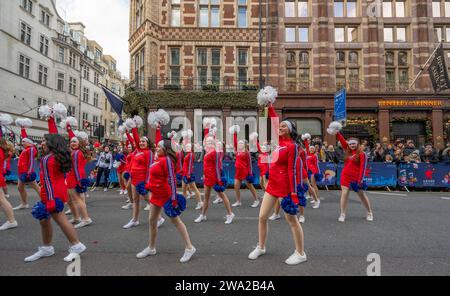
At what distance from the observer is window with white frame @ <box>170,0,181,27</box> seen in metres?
22.6

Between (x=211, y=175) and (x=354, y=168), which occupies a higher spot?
(x=354, y=168)

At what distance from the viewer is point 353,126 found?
2169 cm

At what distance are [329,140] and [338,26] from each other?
8.95 metres

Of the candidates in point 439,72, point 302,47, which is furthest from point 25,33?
point 439,72

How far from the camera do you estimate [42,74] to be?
32.3 m

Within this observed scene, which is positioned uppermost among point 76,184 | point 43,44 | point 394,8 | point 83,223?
point 43,44

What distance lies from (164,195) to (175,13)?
70.9 ft

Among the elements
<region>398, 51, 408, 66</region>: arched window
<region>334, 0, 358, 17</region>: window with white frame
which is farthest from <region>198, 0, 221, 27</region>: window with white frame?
<region>398, 51, 408, 66</region>: arched window

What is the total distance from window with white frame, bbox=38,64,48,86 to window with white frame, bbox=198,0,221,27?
66.3ft

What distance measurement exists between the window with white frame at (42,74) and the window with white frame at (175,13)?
60.3 ft

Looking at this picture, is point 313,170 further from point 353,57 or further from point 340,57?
point 353,57

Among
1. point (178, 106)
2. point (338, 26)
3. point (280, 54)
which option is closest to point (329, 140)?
point (280, 54)

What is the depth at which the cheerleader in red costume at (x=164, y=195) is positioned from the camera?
13.7ft
